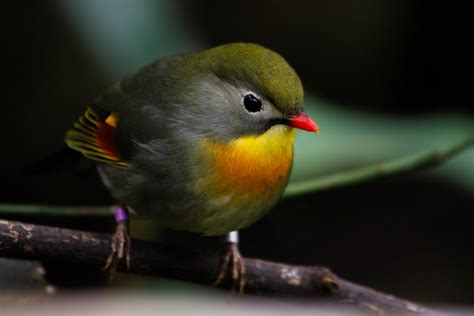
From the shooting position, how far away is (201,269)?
3.79 metres

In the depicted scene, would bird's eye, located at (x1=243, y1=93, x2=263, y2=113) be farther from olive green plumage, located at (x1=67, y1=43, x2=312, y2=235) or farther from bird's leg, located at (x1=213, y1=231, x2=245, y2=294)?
bird's leg, located at (x1=213, y1=231, x2=245, y2=294)

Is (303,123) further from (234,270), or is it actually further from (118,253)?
(118,253)

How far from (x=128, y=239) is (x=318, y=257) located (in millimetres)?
3897

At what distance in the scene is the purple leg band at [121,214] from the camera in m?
3.99

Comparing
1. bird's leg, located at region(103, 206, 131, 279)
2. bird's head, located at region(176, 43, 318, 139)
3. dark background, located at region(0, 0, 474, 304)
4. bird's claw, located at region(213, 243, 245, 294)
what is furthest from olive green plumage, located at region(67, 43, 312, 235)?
dark background, located at region(0, 0, 474, 304)

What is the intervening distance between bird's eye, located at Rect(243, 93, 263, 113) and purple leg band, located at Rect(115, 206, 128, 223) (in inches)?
34.6

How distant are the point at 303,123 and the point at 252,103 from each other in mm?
257

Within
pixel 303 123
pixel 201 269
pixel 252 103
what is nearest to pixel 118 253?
pixel 201 269

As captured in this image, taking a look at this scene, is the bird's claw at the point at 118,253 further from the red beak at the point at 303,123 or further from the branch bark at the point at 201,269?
the red beak at the point at 303,123

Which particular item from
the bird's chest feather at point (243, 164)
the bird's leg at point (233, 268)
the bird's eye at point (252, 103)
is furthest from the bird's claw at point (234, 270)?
the bird's eye at point (252, 103)

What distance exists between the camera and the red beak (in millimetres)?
3479

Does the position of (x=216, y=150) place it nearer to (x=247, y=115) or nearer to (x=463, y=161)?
(x=247, y=115)

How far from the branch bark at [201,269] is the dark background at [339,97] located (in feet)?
4.76

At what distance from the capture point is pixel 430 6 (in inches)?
336
